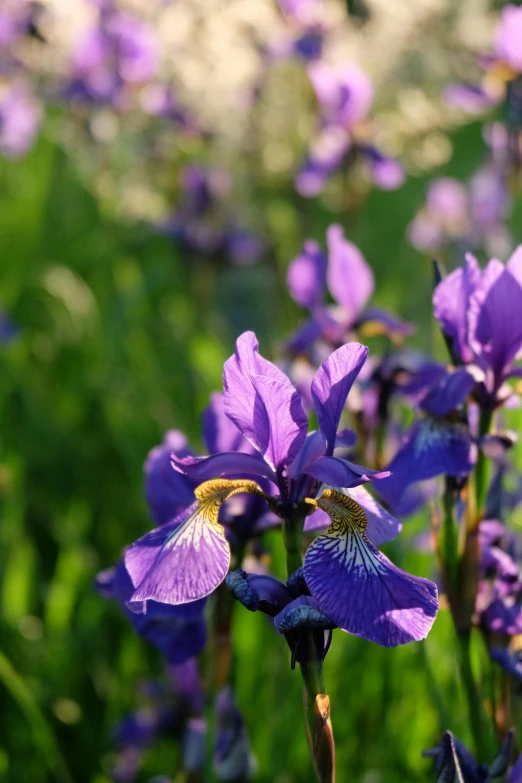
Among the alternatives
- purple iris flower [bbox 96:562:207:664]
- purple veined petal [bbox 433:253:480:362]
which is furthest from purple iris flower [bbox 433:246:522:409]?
purple iris flower [bbox 96:562:207:664]

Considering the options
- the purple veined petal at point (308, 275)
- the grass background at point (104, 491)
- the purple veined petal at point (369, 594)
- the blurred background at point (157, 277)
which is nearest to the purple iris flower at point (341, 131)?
the blurred background at point (157, 277)

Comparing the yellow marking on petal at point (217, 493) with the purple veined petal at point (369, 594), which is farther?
the yellow marking on petal at point (217, 493)

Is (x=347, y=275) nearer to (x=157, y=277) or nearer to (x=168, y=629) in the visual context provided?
(x=168, y=629)

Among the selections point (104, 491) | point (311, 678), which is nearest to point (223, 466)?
point (311, 678)

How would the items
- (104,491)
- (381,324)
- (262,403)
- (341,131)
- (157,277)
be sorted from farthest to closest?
(157,277) → (341,131) → (104,491) → (381,324) → (262,403)

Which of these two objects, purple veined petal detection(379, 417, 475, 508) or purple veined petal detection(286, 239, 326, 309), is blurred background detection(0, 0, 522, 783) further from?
purple veined petal detection(286, 239, 326, 309)

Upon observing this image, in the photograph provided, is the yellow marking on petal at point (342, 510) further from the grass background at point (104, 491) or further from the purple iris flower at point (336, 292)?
the purple iris flower at point (336, 292)
